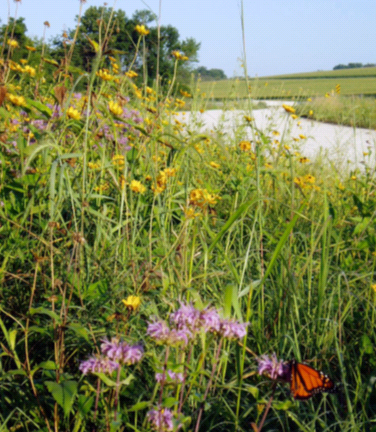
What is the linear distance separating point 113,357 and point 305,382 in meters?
0.34

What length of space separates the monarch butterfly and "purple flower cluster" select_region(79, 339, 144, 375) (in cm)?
27

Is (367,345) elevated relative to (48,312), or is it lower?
lower

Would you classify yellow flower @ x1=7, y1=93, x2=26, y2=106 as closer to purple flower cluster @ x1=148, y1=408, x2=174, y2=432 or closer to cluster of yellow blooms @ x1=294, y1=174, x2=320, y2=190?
purple flower cluster @ x1=148, y1=408, x2=174, y2=432

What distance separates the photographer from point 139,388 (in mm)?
1078

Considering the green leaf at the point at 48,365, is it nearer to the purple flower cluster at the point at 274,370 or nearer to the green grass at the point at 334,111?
the purple flower cluster at the point at 274,370

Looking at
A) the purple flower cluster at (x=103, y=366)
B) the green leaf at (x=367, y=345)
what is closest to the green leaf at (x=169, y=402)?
the purple flower cluster at (x=103, y=366)

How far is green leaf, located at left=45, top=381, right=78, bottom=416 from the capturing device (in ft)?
2.87

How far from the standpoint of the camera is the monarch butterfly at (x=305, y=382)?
0.85 metres

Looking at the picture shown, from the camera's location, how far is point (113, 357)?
2.56 ft

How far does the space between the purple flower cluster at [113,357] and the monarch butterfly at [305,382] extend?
0.27 metres

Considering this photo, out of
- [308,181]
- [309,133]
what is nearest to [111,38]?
[308,181]

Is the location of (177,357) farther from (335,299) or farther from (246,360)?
(335,299)

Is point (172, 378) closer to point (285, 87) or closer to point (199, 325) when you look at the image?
point (199, 325)

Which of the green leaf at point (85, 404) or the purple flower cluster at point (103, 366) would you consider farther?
the green leaf at point (85, 404)
